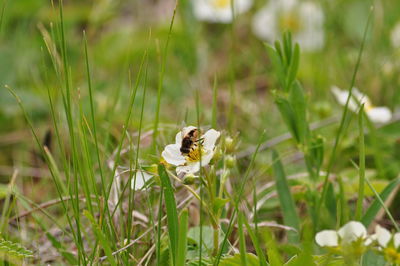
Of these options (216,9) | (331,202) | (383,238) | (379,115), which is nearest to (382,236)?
(383,238)

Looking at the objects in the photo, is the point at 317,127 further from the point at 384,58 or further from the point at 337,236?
the point at 337,236

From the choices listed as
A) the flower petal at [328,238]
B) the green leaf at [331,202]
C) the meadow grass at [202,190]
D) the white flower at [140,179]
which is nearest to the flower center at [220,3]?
the meadow grass at [202,190]

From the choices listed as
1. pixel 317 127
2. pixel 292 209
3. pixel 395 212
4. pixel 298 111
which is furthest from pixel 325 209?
pixel 317 127

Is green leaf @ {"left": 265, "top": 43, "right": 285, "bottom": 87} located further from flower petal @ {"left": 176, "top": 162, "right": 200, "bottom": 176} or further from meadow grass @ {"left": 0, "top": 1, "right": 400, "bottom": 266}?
flower petal @ {"left": 176, "top": 162, "right": 200, "bottom": 176}

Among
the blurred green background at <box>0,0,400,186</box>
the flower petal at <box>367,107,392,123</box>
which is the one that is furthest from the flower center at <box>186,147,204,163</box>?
the flower petal at <box>367,107,392,123</box>

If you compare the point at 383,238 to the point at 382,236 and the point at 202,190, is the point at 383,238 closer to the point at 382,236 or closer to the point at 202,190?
the point at 382,236

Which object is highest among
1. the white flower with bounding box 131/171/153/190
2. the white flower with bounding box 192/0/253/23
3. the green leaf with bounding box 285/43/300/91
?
the white flower with bounding box 192/0/253/23

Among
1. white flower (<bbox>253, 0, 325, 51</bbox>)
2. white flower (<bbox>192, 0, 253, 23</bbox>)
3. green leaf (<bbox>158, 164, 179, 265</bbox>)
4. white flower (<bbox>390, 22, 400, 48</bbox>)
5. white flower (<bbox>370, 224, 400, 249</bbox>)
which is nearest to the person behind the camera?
white flower (<bbox>370, 224, 400, 249</bbox>)
